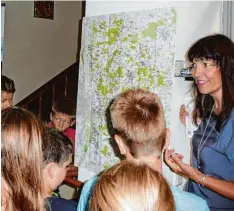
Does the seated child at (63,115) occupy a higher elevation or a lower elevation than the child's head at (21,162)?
lower

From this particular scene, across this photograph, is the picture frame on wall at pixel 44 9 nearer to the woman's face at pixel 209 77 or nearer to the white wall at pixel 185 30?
the white wall at pixel 185 30

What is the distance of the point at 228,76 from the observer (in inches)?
58.6

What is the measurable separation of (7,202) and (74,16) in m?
4.28

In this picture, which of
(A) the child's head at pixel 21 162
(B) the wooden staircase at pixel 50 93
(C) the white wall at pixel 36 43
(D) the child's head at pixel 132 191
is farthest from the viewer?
(B) the wooden staircase at pixel 50 93

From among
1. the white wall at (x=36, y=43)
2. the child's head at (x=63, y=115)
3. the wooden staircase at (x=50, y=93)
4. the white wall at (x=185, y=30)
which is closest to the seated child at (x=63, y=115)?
the child's head at (x=63, y=115)

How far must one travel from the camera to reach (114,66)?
78.0 inches

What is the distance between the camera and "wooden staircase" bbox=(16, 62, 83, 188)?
14.7 feet

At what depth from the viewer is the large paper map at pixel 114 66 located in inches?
69.5

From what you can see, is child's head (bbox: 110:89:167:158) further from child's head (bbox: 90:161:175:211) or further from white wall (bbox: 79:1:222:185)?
white wall (bbox: 79:1:222:185)

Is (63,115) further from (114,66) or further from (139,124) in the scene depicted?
(139,124)

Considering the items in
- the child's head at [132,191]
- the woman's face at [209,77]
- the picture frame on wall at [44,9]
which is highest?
the picture frame on wall at [44,9]

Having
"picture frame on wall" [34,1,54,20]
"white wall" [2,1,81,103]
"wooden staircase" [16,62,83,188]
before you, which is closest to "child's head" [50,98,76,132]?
"wooden staircase" [16,62,83,188]

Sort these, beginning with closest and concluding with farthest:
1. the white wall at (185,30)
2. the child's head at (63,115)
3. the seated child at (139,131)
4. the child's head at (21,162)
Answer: the child's head at (21,162) < the seated child at (139,131) < the white wall at (185,30) < the child's head at (63,115)

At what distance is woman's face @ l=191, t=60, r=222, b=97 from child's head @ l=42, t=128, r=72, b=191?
2.14 ft
